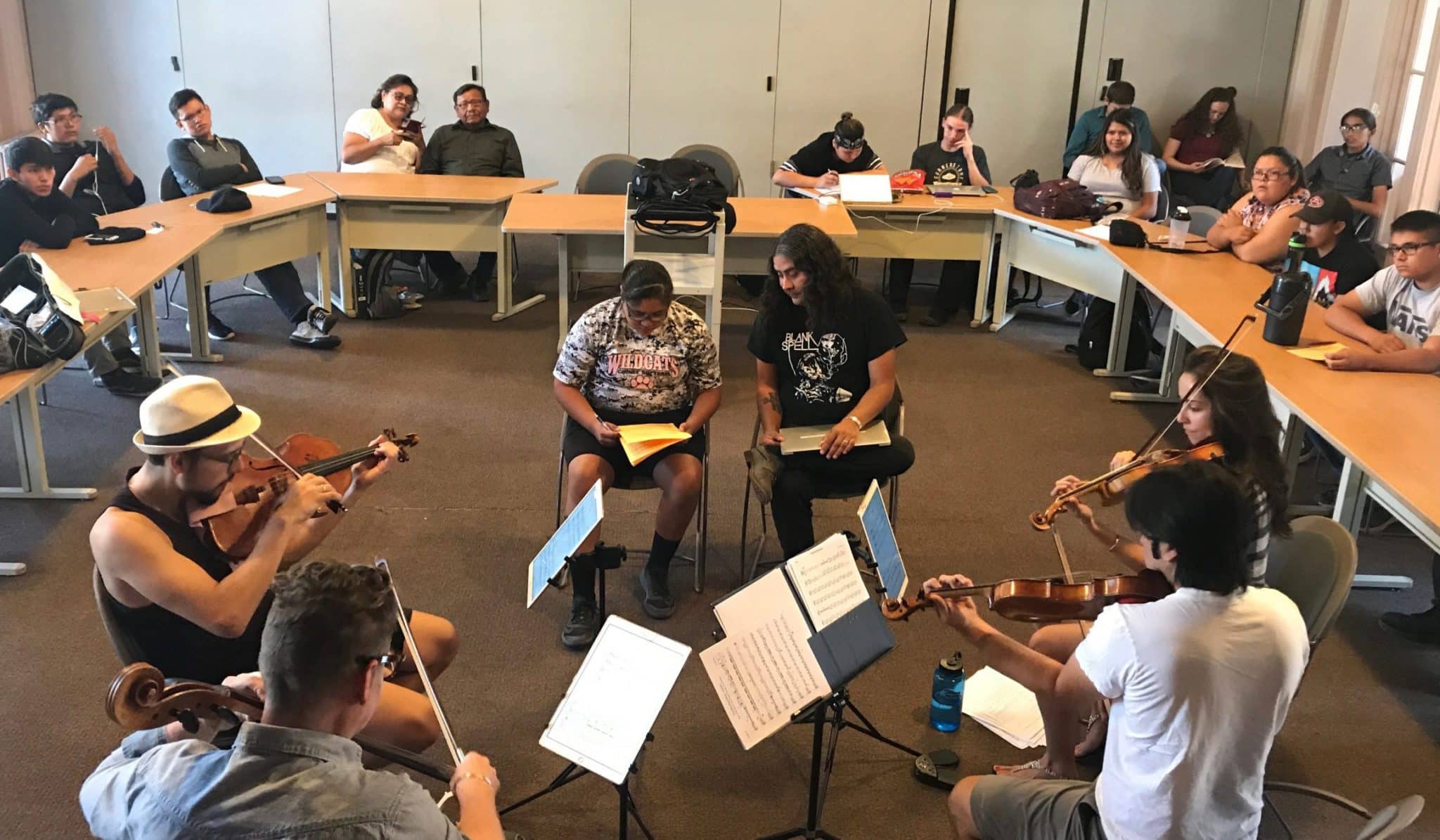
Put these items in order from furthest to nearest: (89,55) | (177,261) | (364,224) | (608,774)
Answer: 1. (89,55)
2. (364,224)
3. (177,261)
4. (608,774)

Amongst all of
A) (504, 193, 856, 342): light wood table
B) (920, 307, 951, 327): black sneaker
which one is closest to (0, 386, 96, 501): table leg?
(504, 193, 856, 342): light wood table

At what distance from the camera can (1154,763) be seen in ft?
6.17

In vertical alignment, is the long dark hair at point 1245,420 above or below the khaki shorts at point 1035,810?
above

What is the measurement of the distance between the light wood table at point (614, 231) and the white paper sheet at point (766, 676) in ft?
11.2

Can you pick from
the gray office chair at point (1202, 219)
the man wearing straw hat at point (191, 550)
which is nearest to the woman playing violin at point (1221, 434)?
the man wearing straw hat at point (191, 550)

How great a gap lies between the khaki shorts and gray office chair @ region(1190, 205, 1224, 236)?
14.2 feet

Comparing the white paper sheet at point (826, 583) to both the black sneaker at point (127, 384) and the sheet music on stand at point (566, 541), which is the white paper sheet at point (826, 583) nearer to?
the sheet music on stand at point (566, 541)

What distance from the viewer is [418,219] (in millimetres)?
6168

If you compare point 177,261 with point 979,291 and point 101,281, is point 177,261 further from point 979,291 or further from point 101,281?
point 979,291

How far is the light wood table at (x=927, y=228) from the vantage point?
627 centimetres

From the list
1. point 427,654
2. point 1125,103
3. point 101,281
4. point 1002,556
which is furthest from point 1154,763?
point 1125,103

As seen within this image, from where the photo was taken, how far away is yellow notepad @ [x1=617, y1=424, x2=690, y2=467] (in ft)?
11.2

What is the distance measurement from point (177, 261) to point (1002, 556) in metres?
3.32

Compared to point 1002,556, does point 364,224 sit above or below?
above
